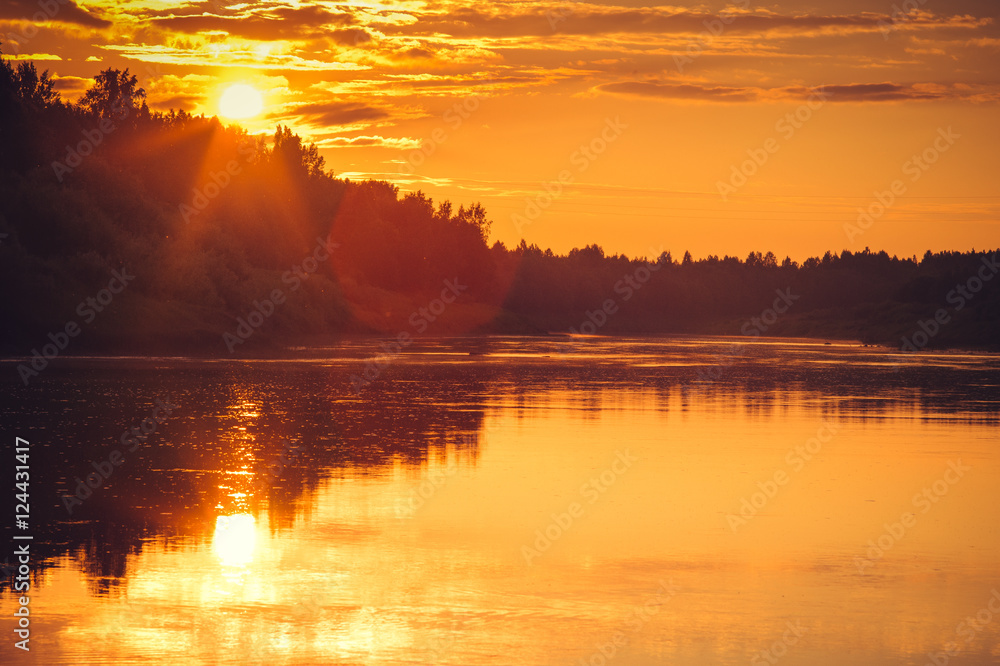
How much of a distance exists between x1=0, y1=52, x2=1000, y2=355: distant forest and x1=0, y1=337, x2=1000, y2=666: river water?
3310cm

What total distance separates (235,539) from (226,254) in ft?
245

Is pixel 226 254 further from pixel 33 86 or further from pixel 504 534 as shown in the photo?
pixel 504 534

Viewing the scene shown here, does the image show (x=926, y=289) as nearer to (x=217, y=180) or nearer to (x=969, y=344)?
(x=969, y=344)

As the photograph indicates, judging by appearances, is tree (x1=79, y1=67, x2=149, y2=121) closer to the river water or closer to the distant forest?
the distant forest

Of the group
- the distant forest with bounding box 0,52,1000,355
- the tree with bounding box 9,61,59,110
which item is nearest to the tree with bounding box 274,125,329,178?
the distant forest with bounding box 0,52,1000,355

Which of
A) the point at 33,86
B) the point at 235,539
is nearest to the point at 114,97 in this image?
the point at 33,86

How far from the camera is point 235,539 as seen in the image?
1340 cm

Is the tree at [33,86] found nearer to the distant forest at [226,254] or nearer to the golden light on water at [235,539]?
the distant forest at [226,254]

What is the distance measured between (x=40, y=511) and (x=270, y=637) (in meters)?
6.82

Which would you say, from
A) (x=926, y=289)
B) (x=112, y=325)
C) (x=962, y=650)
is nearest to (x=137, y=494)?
(x=962, y=650)

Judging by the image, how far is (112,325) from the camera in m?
57.8

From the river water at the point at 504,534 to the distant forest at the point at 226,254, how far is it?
3310 cm

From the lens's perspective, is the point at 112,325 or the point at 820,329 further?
the point at 820,329

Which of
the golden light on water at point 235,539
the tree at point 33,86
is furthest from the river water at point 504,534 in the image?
the tree at point 33,86
